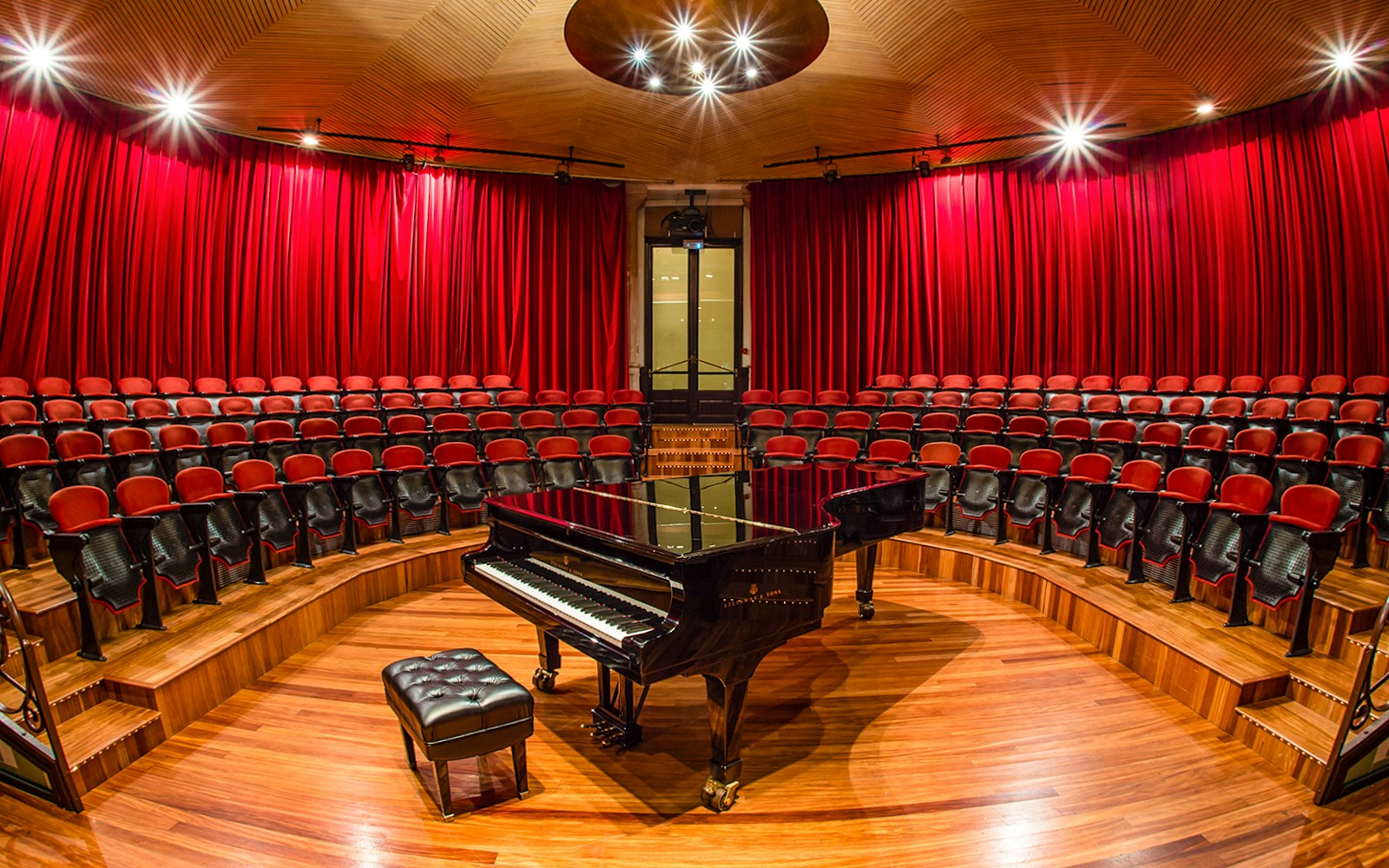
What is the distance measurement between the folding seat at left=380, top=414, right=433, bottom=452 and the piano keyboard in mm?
2868

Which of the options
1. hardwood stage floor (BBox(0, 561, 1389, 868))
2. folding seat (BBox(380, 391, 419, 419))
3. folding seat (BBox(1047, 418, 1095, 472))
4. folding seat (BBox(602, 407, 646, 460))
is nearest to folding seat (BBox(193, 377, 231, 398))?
folding seat (BBox(380, 391, 419, 419))

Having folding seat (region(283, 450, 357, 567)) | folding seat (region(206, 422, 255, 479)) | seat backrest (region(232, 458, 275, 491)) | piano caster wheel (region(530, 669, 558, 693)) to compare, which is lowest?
piano caster wheel (region(530, 669, 558, 693))

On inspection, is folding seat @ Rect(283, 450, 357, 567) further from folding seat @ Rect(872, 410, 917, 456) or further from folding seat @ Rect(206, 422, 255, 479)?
folding seat @ Rect(872, 410, 917, 456)

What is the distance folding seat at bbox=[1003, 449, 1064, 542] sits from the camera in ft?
14.6

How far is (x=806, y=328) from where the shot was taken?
8.79 m

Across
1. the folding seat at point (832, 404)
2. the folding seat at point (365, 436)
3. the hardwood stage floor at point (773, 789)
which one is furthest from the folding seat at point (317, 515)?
the folding seat at point (832, 404)

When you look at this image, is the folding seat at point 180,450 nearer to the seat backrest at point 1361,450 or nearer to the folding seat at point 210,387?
the folding seat at point 210,387

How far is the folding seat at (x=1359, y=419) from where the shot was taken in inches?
167

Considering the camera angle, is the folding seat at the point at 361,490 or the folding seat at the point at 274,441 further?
the folding seat at the point at 274,441

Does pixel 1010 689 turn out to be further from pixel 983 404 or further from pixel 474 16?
pixel 474 16

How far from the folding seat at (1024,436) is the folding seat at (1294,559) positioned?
2082mm

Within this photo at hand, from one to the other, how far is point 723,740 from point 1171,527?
2794 millimetres

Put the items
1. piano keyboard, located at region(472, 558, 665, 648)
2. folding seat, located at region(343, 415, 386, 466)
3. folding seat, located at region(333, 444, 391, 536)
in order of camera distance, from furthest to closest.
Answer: folding seat, located at region(343, 415, 386, 466) < folding seat, located at region(333, 444, 391, 536) < piano keyboard, located at region(472, 558, 665, 648)

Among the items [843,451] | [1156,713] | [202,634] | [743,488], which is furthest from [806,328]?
[202,634]
